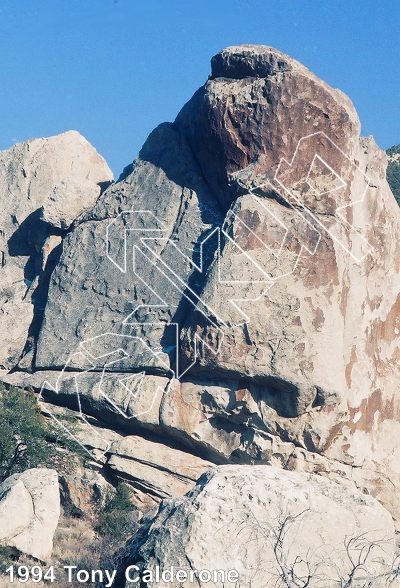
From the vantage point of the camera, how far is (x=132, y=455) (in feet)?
52.1

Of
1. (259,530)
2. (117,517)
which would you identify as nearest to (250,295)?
(117,517)

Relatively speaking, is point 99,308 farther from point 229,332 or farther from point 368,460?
point 368,460

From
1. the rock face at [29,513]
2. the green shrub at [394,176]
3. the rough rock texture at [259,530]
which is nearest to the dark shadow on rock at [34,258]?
the rock face at [29,513]

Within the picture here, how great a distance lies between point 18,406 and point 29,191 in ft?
22.0

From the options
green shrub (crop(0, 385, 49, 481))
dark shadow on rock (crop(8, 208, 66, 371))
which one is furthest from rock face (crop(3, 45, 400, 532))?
green shrub (crop(0, 385, 49, 481))

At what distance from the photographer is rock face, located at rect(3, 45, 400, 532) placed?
15125mm


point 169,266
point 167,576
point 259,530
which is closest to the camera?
point 167,576

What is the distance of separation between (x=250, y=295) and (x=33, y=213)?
24.0ft

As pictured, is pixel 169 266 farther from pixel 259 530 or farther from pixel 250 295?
pixel 259 530

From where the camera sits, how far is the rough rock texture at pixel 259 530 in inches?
366

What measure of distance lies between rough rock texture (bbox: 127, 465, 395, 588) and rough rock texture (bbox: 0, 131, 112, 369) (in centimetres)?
849

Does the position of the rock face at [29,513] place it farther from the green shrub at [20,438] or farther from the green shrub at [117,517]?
the green shrub at [20,438]

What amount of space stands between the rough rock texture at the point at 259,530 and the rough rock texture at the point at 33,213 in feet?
27.8

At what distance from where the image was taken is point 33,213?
20.2 meters
